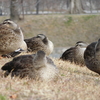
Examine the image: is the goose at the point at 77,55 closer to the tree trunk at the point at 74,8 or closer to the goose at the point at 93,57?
the goose at the point at 93,57

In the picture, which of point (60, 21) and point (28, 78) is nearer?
point (28, 78)

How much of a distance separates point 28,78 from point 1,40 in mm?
3658

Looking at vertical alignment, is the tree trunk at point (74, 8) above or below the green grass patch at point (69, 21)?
above

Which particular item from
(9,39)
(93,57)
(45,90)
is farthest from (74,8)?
(45,90)

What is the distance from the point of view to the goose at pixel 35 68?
7.13 meters

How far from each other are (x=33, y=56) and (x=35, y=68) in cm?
45

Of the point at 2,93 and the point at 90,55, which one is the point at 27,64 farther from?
the point at 90,55

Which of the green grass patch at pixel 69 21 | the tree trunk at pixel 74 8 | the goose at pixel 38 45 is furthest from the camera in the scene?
the tree trunk at pixel 74 8

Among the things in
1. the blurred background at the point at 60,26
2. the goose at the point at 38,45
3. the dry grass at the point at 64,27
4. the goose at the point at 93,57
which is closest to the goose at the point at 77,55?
the goose at the point at 38,45

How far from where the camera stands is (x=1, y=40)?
10.5 m

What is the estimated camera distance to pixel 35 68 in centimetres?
719

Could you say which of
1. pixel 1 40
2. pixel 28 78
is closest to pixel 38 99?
pixel 28 78

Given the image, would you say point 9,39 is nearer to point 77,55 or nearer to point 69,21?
point 77,55

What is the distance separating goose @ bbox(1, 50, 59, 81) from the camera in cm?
713
